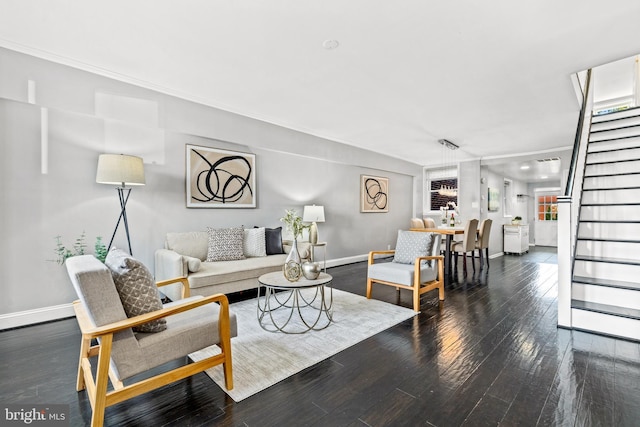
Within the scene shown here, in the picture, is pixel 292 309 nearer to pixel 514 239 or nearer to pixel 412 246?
pixel 412 246

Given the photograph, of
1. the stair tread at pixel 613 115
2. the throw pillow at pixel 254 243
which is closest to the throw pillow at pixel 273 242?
the throw pillow at pixel 254 243

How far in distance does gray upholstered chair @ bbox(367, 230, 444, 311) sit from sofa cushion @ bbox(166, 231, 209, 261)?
2211 millimetres

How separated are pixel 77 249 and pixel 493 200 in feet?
28.3

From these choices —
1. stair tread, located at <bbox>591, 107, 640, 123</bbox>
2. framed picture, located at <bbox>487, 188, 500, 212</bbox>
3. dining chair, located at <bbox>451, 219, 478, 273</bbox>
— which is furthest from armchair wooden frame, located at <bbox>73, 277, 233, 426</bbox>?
framed picture, located at <bbox>487, 188, 500, 212</bbox>

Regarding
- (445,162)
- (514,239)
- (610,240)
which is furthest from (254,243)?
(514,239)

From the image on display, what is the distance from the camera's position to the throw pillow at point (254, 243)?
4137 millimetres

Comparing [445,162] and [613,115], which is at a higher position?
[613,115]

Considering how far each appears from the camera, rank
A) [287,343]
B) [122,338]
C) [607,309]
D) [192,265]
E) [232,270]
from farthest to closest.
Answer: [232,270], [192,265], [607,309], [287,343], [122,338]

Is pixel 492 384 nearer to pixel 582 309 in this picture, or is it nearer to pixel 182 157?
pixel 582 309

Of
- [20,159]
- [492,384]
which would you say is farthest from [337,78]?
[20,159]

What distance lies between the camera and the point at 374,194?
691cm

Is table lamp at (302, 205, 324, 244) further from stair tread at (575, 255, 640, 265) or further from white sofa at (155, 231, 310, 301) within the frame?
stair tread at (575, 255, 640, 265)

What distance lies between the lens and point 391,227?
24.4 ft

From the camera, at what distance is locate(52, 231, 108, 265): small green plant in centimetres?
299
